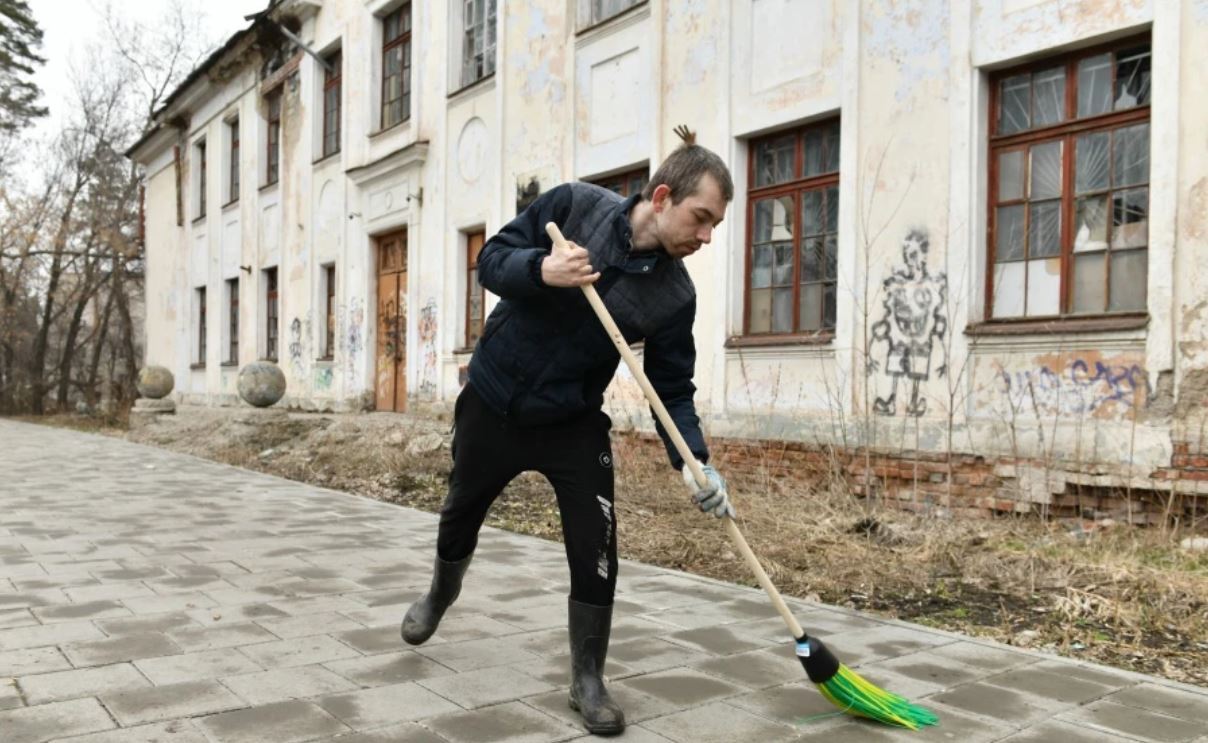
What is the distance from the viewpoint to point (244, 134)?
22016mm

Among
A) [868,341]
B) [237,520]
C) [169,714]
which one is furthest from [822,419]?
[169,714]

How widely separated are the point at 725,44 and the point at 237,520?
637 centimetres

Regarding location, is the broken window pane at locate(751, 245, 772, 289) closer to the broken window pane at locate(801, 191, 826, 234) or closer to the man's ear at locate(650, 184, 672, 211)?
the broken window pane at locate(801, 191, 826, 234)

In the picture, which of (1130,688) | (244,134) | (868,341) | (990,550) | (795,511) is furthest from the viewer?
(244,134)

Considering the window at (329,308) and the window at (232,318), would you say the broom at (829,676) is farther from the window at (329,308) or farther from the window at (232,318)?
the window at (232,318)

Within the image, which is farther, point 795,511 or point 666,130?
point 666,130

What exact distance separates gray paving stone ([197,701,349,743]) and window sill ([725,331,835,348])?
21.9 ft

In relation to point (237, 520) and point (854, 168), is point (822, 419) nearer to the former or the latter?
point (854, 168)

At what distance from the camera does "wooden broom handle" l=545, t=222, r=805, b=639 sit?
3.17m

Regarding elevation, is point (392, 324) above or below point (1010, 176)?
below

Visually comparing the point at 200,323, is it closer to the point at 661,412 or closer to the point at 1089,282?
the point at 1089,282

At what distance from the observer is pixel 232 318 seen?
23109 mm

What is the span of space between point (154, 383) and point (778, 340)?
560 inches

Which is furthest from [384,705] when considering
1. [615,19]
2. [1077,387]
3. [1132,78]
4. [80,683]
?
[615,19]
